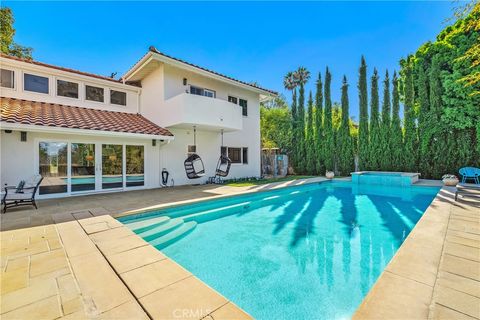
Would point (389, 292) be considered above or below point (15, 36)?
below

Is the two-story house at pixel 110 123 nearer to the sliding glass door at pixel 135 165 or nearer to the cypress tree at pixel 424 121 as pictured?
the sliding glass door at pixel 135 165

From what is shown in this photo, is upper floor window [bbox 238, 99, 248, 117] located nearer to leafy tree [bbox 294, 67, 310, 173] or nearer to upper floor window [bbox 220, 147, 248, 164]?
upper floor window [bbox 220, 147, 248, 164]

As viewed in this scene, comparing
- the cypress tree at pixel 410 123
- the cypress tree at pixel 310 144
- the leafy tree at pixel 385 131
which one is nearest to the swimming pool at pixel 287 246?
the cypress tree at pixel 410 123

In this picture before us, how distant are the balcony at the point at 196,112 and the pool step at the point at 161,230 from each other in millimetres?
5520

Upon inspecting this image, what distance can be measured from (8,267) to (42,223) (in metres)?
2.55

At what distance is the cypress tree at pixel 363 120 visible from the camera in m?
17.5

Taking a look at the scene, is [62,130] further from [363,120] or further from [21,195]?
[363,120]

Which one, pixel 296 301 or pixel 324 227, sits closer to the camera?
pixel 296 301

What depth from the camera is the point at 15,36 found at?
1559cm

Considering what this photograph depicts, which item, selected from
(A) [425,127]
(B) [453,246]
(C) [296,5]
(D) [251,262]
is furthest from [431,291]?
(A) [425,127]

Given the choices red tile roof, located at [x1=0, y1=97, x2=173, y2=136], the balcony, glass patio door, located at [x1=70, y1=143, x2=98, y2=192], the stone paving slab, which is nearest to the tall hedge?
the balcony

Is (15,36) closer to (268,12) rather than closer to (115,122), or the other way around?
(115,122)

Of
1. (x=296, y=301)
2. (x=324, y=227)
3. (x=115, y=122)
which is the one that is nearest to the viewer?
(x=296, y=301)

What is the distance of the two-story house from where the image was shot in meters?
8.65
